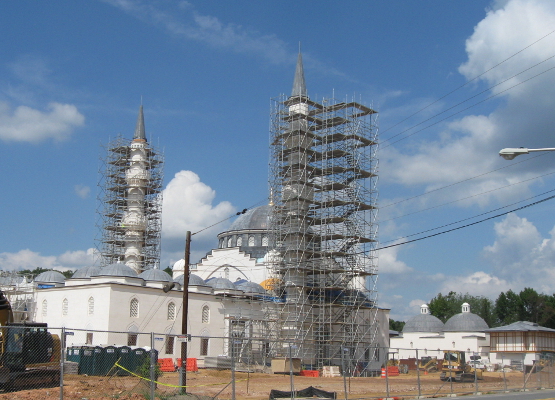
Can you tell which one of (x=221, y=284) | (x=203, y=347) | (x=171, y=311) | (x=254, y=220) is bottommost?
(x=203, y=347)

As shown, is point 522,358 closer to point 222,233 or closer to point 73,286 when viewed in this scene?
point 222,233

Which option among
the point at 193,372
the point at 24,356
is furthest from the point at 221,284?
the point at 24,356

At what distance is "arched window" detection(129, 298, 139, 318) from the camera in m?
48.8

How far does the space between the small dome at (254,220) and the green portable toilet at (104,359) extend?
3537cm

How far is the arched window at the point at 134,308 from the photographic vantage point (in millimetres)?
48781

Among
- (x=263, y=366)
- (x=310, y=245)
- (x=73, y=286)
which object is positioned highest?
(x=310, y=245)

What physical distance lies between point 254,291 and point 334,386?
83.4ft

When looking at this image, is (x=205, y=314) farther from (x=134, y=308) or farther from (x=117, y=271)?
(x=117, y=271)

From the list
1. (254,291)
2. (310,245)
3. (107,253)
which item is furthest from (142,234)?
(310,245)

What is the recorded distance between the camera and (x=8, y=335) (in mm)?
20859

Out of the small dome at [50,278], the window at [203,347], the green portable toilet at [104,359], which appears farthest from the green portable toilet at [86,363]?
the small dome at [50,278]

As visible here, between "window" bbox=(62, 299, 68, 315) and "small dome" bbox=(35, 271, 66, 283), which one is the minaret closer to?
"small dome" bbox=(35, 271, 66, 283)

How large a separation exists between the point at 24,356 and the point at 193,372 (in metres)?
19.7

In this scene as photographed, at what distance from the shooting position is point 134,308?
49.2 m
